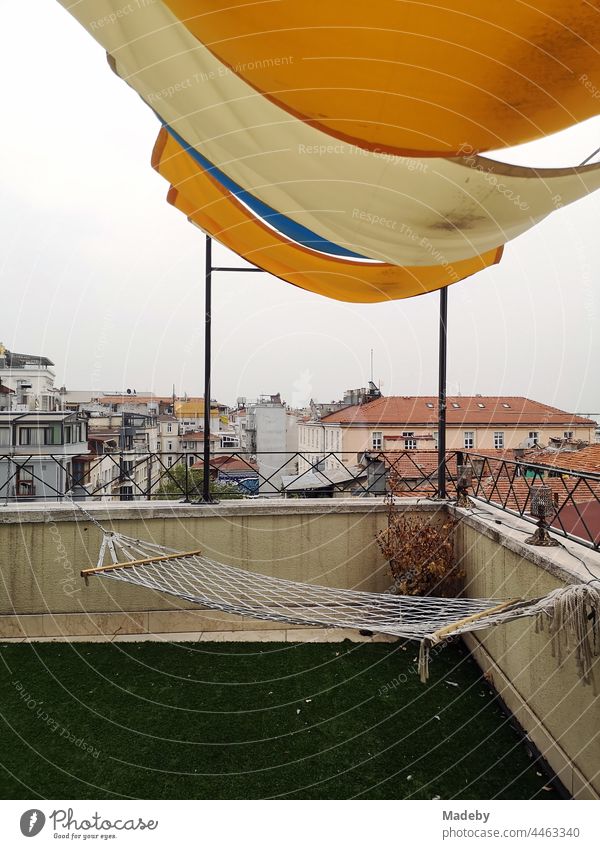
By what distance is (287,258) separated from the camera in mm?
3811

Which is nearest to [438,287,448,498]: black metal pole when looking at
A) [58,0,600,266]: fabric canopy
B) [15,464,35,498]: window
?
[58,0,600,266]: fabric canopy

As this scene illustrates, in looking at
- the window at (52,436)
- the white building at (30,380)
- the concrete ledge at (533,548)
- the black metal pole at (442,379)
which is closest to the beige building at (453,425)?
the window at (52,436)

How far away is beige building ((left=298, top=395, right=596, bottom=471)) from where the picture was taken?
22672 millimetres

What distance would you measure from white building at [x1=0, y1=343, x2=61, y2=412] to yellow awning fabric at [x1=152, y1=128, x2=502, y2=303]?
20.0m

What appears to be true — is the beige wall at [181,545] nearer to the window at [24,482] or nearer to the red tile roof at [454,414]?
the window at [24,482]

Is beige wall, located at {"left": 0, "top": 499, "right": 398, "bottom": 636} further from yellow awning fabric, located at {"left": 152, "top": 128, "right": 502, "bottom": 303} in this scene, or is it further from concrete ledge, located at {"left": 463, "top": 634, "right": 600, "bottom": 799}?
yellow awning fabric, located at {"left": 152, "top": 128, "right": 502, "bottom": 303}

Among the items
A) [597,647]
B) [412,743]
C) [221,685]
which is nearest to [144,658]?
[221,685]

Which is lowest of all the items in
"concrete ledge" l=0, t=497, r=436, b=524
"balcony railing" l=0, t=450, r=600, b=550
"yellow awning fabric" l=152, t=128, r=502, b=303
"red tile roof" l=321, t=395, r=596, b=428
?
"concrete ledge" l=0, t=497, r=436, b=524

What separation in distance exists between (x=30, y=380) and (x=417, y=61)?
78.8 feet

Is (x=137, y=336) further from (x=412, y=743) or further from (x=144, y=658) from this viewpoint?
(x=412, y=743)

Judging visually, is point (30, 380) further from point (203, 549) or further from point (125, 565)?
point (125, 565)

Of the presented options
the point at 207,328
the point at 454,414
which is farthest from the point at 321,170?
the point at 454,414

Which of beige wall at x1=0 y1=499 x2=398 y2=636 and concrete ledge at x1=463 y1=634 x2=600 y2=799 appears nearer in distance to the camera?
concrete ledge at x1=463 y1=634 x2=600 y2=799
